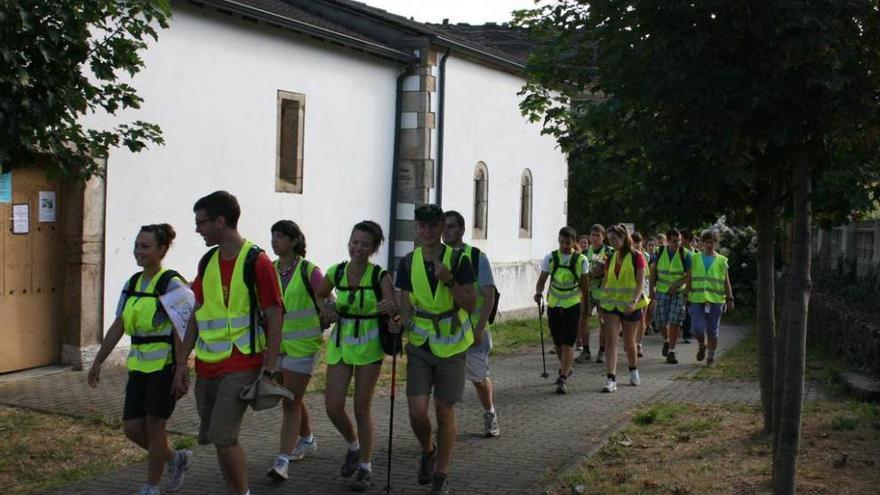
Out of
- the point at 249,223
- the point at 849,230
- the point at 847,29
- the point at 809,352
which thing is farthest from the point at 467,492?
the point at 849,230

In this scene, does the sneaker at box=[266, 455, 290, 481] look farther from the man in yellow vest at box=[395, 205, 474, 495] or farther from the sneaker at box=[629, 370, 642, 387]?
the sneaker at box=[629, 370, 642, 387]

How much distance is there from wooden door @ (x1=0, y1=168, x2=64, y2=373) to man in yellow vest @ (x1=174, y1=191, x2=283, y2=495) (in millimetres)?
6816

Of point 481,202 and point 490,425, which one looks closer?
point 490,425

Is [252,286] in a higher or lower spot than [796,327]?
higher

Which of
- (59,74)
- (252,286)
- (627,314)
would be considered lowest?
(627,314)

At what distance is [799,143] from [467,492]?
124 inches

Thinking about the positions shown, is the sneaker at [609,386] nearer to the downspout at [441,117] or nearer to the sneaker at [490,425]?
the sneaker at [490,425]

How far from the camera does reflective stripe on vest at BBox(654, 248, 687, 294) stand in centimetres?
1642

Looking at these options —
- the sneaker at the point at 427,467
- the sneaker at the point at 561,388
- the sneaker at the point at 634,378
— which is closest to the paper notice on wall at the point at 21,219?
the sneaker at the point at 561,388

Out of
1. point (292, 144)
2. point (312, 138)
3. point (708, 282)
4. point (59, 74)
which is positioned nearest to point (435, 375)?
point (59, 74)

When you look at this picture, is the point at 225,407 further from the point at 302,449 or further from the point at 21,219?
the point at 21,219

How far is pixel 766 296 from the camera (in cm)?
879

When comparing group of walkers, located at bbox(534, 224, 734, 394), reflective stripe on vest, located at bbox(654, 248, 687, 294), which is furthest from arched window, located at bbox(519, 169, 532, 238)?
reflective stripe on vest, located at bbox(654, 248, 687, 294)

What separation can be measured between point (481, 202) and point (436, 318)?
15769 mm
